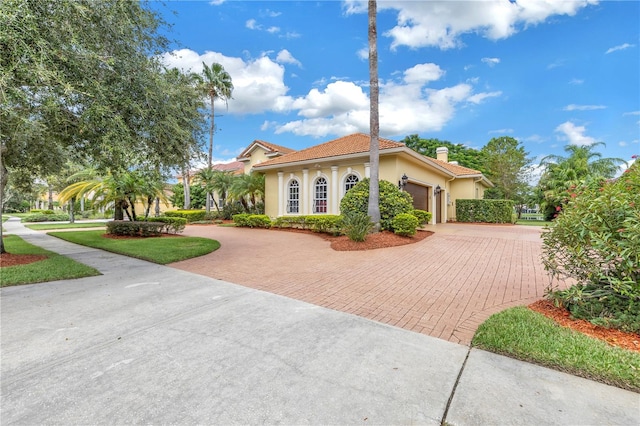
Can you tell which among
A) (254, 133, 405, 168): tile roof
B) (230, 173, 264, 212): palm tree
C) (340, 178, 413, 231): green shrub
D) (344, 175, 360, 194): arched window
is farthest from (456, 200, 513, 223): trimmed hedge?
(230, 173, 264, 212): palm tree

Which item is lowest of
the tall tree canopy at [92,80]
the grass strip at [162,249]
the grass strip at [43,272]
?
the grass strip at [43,272]

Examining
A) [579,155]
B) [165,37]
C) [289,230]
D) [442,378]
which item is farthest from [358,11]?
[579,155]

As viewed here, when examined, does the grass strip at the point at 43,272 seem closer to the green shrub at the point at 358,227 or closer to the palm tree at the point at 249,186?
the green shrub at the point at 358,227

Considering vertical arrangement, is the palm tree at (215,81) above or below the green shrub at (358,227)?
above

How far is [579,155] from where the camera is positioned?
24.4m

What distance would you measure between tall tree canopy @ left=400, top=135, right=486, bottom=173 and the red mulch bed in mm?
43201

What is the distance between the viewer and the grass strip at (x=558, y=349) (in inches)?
100

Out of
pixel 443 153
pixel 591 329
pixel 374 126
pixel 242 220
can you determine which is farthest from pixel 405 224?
pixel 443 153

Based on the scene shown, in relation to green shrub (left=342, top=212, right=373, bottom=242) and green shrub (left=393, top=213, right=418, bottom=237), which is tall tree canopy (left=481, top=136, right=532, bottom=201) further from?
green shrub (left=342, top=212, right=373, bottom=242)

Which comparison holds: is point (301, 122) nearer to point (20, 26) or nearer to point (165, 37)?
point (165, 37)

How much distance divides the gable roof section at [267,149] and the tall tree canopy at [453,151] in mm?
25385

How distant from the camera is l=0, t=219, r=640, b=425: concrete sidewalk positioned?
2.12 meters

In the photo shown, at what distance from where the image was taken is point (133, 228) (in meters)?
13.1

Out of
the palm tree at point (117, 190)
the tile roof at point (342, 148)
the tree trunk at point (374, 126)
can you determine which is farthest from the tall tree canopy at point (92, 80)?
the tile roof at point (342, 148)
